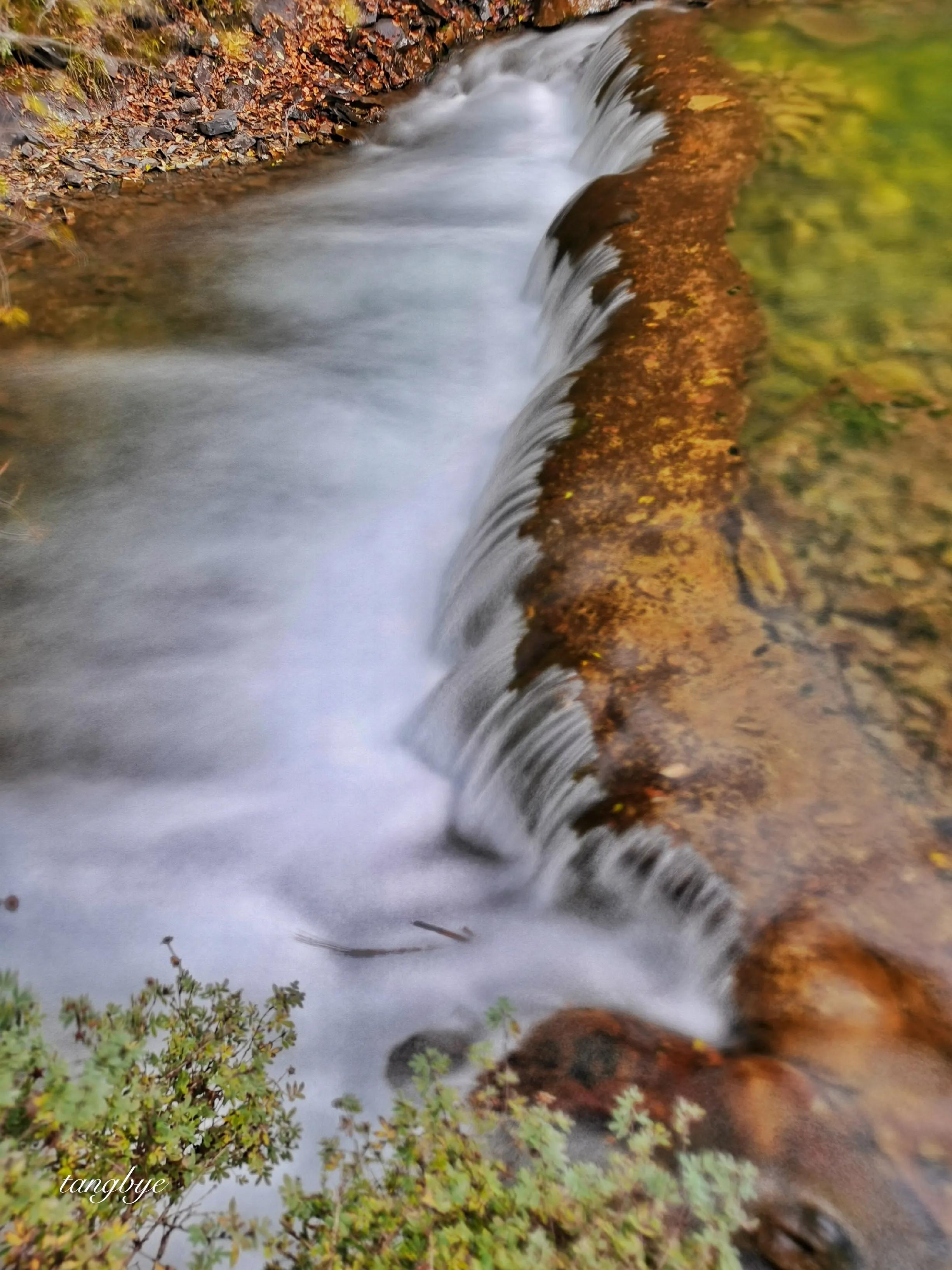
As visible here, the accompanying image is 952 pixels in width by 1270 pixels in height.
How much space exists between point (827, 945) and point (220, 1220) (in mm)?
1816

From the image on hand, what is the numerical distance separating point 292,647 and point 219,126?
→ 7380 mm

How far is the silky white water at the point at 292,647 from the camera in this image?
372 cm

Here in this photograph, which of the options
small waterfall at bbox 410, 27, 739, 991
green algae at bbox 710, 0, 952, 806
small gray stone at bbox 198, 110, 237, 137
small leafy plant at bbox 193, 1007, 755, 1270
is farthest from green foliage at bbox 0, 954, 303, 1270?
small gray stone at bbox 198, 110, 237, 137

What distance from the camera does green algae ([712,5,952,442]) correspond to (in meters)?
5.08

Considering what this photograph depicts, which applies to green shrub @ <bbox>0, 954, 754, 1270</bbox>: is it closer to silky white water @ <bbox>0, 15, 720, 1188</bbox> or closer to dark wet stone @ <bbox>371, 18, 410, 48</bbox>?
silky white water @ <bbox>0, 15, 720, 1188</bbox>

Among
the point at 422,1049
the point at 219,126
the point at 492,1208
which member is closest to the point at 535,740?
the point at 422,1049

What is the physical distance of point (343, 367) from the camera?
7418mm

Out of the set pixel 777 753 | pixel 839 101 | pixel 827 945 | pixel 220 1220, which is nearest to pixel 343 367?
pixel 839 101

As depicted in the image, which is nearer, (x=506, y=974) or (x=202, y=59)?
(x=506, y=974)

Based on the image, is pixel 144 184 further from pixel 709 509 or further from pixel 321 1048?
pixel 321 1048

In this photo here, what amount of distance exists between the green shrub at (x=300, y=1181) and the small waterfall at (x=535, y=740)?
812mm

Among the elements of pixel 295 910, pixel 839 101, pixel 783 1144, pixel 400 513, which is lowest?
pixel 295 910

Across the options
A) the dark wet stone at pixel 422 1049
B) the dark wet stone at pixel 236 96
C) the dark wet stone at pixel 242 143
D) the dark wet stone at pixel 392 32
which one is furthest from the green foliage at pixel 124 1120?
the dark wet stone at pixel 392 32

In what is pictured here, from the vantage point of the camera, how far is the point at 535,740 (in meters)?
3.75
